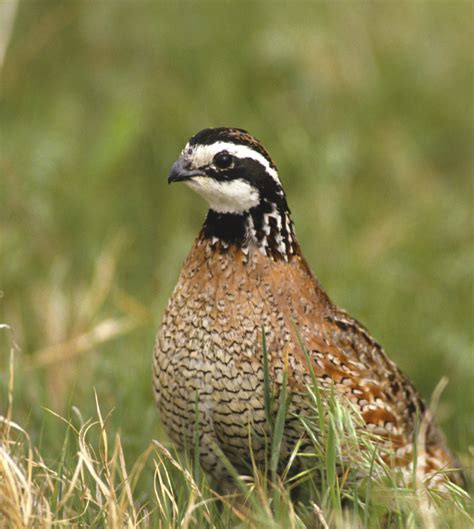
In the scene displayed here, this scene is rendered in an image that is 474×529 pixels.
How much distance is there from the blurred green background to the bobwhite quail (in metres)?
0.93

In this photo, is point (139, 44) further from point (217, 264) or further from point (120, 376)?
point (217, 264)

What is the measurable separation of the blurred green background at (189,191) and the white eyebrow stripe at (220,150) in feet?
4.40

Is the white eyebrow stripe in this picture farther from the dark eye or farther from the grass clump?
the grass clump

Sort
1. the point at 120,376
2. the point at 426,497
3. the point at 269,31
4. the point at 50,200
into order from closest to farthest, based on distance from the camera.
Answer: the point at 426,497
the point at 120,376
the point at 50,200
the point at 269,31

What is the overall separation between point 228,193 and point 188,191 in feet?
10.9

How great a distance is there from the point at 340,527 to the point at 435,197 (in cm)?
492

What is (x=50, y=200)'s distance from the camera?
691 cm

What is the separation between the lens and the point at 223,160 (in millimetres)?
4199

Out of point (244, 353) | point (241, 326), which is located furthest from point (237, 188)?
point (244, 353)

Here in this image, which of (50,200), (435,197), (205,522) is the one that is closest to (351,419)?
(205,522)

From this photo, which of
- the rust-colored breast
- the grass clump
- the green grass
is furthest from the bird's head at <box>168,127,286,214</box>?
the green grass

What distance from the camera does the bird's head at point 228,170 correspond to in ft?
13.7

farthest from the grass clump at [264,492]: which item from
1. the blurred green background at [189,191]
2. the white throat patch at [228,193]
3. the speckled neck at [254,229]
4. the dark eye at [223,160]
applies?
the blurred green background at [189,191]

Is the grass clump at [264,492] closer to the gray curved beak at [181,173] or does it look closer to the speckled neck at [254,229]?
→ the speckled neck at [254,229]
